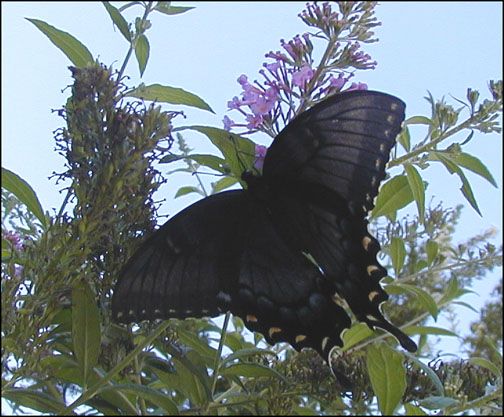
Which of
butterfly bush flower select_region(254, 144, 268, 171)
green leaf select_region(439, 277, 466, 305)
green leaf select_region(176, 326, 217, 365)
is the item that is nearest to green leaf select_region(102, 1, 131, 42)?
butterfly bush flower select_region(254, 144, 268, 171)

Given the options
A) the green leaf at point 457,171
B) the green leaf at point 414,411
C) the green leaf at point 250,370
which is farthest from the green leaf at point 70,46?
the green leaf at point 414,411

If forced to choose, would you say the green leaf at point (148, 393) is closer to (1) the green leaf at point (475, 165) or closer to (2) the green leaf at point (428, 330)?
(1) the green leaf at point (475, 165)

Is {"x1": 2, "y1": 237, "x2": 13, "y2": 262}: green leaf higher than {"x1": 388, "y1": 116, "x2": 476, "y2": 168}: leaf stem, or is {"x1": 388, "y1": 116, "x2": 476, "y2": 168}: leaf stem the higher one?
{"x1": 388, "y1": 116, "x2": 476, "y2": 168}: leaf stem

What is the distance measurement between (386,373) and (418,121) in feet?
2.20

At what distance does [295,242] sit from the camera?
6.21 feet

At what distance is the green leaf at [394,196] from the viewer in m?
2.07

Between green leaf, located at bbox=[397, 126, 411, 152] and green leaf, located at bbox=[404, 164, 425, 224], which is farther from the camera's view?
green leaf, located at bbox=[397, 126, 411, 152]

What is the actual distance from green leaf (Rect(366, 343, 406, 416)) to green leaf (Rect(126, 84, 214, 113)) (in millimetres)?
653

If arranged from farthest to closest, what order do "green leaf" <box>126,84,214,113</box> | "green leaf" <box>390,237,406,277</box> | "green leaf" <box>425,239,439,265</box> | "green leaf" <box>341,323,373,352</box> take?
"green leaf" <box>425,239,439,265</box>, "green leaf" <box>390,237,406,277</box>, "green leaf" <box>341,323,373,352</box>, "green leaf" <box>126,84,214,113</box>

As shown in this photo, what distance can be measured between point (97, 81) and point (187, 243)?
1.51 feet

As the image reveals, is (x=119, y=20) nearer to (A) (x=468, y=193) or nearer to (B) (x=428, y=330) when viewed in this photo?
(A) (x=468, y=193)

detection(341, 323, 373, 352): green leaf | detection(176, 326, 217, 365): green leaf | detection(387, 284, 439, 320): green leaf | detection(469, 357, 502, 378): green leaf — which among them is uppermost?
detection(387, 284, 439, 320): green leaf

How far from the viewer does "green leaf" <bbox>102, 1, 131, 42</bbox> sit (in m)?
1.77

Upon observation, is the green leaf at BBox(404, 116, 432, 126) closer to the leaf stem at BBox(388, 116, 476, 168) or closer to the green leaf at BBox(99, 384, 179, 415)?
the leaf stem at BBox(388, 116, 476, 168)
